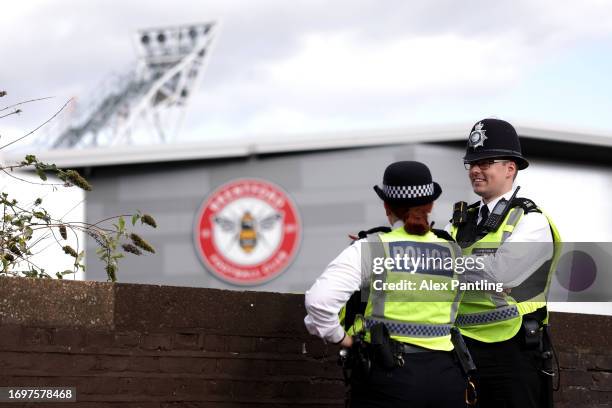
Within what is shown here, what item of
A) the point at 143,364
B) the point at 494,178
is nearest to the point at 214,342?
the point at 143,364

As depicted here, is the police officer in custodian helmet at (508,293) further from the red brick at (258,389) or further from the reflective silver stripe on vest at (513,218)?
the red brick at (258,389)

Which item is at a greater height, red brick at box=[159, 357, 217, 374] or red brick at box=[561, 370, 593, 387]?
red brick at box=[159, 357, 217, 374]

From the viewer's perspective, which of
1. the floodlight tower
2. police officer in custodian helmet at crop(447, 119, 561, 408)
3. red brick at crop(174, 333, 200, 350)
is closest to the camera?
police officer in custodian helmet at crop(447, 119, 561, 408)

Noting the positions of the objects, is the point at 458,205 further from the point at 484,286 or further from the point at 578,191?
the point at 578,191

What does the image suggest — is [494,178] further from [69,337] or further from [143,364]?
[69,337]

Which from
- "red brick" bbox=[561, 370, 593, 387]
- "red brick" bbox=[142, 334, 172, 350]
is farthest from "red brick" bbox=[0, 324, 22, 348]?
"red brick" bbox=[561, 370, 593, 387]

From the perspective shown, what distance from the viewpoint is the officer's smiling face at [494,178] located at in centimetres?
500

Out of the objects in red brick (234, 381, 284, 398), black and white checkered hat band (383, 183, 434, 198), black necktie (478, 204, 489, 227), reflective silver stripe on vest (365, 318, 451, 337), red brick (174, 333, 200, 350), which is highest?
black and white checkered hat band (383, 183, 434, 198)

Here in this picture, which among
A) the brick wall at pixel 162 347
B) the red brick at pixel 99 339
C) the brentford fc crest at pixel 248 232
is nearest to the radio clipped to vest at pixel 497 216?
the brick wall at pixel 162 347

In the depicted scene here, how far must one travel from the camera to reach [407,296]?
14.1 ft

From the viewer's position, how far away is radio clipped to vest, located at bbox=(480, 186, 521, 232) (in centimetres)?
484

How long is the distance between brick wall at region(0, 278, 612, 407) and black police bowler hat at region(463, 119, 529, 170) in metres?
1.37

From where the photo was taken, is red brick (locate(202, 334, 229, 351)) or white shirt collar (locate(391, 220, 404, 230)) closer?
white shirt collar (locate(391, 220, 404, 230))

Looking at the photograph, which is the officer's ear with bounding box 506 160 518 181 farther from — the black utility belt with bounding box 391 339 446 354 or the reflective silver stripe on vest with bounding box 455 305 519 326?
the black utility belt with bounding box 391 339 446 354
